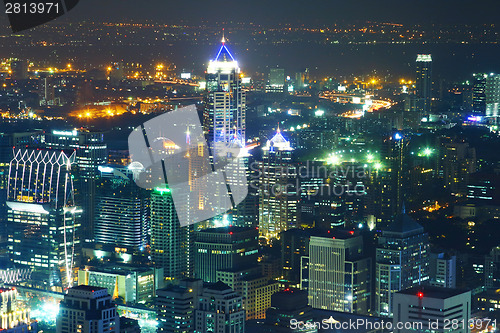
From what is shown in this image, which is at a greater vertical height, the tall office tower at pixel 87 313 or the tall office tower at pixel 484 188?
the tall office tower at pixel 484 188

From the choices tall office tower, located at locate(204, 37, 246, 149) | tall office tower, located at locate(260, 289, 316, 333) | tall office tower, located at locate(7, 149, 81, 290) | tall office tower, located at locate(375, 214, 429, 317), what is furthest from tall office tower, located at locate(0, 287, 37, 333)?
tall office tower, located at locate(204, 37, 246, 149)

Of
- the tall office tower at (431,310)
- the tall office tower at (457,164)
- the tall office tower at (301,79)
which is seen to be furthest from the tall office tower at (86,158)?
the tall office tower at (431,310)

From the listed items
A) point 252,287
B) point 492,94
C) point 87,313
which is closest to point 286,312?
point 252,287

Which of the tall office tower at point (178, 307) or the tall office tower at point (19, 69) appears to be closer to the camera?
the tall office tower at point (178, 307)

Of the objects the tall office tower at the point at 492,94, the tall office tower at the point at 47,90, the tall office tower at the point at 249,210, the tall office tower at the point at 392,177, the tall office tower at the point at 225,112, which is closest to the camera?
the tall office tower at the point at 249,210

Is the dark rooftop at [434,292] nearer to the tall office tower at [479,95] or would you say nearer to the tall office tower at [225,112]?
the tall office tower at [225,112]

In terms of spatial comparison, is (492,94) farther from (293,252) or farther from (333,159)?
(293,252)
